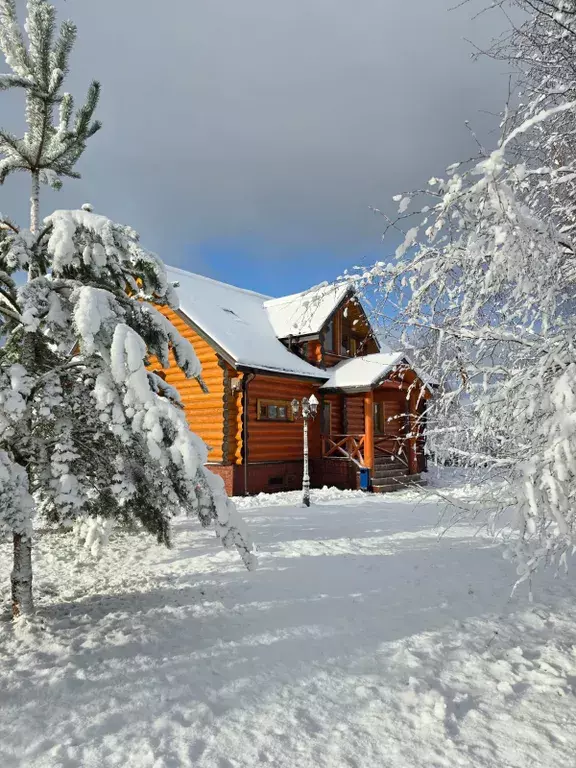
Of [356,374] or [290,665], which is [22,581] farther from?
[356,374]

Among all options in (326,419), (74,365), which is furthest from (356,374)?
(74,365)

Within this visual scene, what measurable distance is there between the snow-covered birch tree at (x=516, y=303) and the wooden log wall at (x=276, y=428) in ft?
34.4

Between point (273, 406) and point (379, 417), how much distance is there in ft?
19.3

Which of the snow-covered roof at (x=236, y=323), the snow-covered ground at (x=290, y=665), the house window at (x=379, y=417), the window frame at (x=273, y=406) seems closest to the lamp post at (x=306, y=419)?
the window frame at (x=273, y=406)

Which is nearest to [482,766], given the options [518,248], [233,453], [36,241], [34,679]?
[518,248]

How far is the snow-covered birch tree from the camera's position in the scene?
261 centimetres

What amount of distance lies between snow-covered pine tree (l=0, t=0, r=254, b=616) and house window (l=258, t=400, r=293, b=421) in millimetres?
9226

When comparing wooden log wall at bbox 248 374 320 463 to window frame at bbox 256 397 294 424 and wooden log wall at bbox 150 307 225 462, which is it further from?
wooden log wall at bbox 150 307 225 462

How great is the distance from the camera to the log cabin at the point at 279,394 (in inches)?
567

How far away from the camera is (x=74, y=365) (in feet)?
16.8

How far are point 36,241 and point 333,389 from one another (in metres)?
12.1

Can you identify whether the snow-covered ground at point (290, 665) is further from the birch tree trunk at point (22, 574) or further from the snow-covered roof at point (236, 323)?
the snow-covered roof at point (236, 323)

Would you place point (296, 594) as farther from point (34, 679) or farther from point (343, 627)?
point (34, 679)

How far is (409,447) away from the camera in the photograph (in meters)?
18.5
